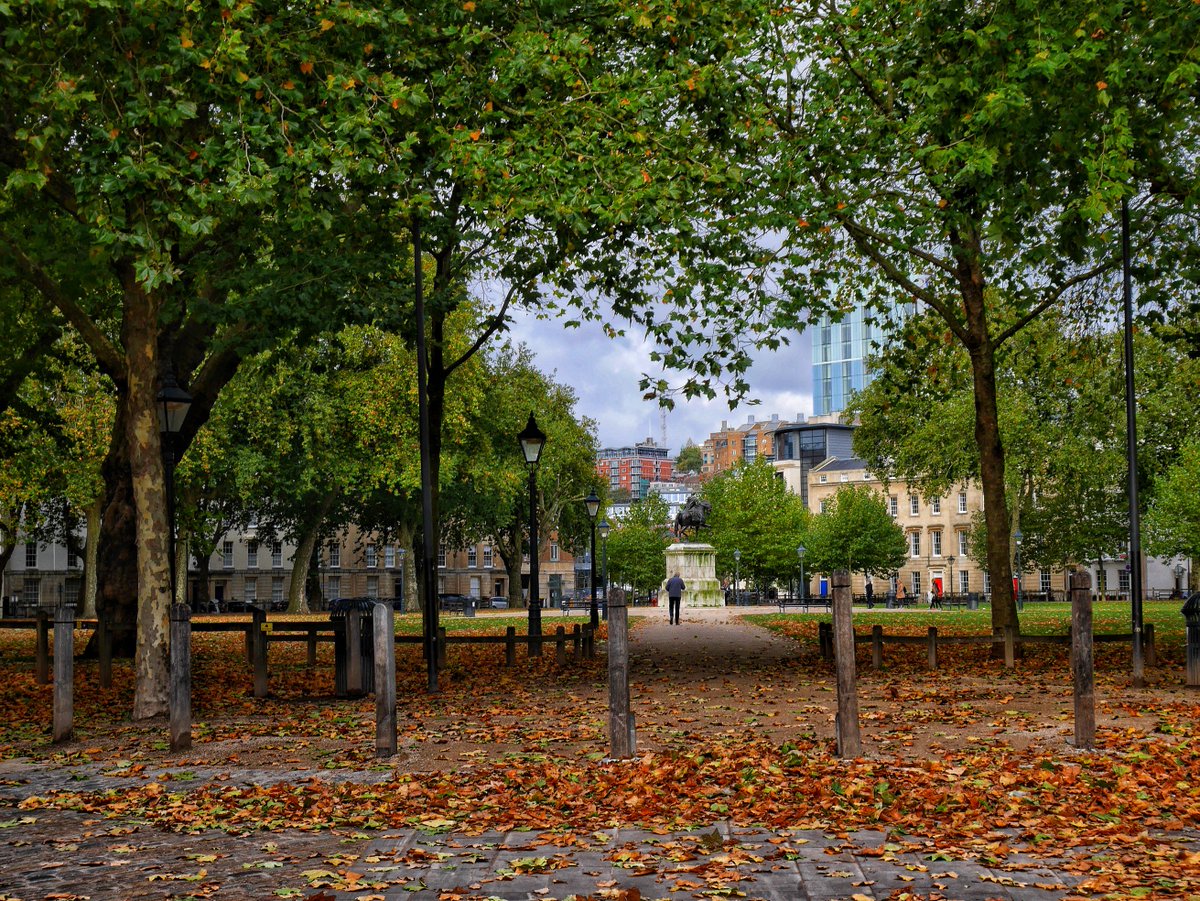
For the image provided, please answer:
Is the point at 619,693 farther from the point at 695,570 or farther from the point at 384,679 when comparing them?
the point at 695,570

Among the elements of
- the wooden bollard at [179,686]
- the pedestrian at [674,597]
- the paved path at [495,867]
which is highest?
the wooden bollard at [179,686]

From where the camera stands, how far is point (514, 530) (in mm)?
71688

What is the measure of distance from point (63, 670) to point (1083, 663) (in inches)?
347

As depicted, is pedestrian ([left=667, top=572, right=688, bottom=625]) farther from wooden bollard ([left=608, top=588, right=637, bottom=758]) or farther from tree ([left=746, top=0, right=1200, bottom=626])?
wooden bollard ([left=608, top=588, right=637, bottom=758])

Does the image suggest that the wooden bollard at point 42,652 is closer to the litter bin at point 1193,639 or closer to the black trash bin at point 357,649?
the black trash bin at point 357,649

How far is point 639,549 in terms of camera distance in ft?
356

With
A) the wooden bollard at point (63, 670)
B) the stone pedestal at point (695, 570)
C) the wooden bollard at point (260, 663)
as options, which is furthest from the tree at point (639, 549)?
the wooden bollard at point (63, 670)

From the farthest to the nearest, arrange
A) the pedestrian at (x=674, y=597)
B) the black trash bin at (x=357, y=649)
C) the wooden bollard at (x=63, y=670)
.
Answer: the pedestrian at (x=674, y=597) < the black trash bin at (x=357, y=649) < the wooden bollard at (x=63, y=670)

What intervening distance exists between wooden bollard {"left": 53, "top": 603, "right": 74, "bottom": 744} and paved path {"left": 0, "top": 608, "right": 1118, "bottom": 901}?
3.78m

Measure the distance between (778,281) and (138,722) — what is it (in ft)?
30.8

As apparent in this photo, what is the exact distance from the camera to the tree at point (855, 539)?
301ft

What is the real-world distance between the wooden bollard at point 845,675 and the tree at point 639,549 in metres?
96.1

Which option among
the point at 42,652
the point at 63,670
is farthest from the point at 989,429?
the point at 42,652

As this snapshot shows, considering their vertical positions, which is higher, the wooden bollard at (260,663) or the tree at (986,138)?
the tree at (986,138)
